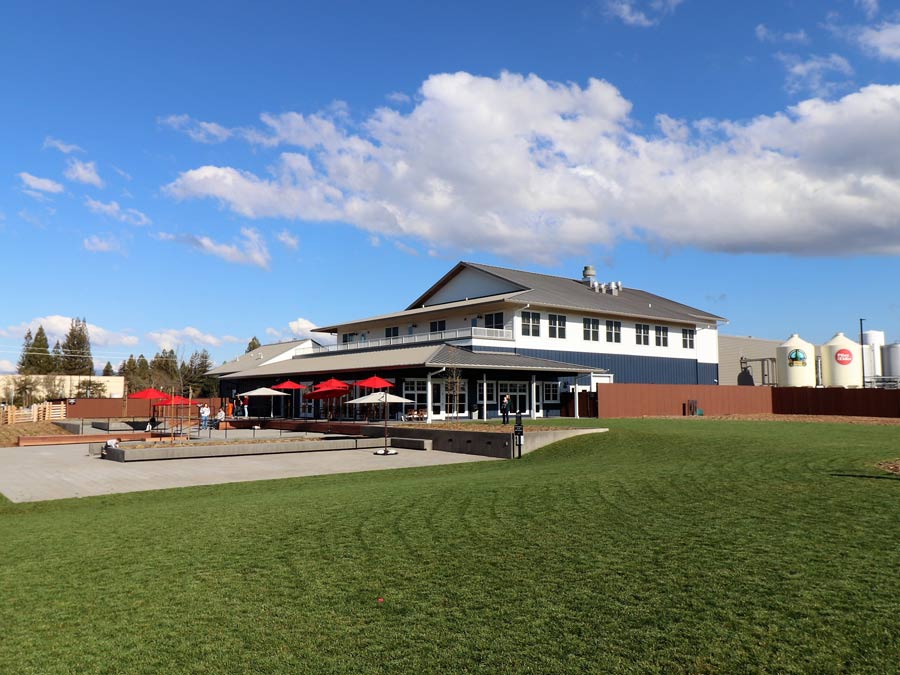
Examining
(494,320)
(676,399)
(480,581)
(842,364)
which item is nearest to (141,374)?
(494,320)

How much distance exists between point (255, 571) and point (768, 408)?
46106 millimetres

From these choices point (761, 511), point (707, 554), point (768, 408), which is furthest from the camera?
point (768, 408)

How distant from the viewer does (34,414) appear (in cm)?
5184

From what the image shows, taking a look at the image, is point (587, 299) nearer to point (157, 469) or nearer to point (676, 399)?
point (676, 399)

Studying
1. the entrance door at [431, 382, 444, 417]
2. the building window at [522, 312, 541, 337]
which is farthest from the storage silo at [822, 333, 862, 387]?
the entrance door at [431, 382, 444, 417]

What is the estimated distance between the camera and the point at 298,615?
6.32 m

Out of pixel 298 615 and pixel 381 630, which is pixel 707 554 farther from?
pixel 298 615

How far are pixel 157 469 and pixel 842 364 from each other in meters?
54.4

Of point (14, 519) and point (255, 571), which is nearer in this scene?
point (255, 571)

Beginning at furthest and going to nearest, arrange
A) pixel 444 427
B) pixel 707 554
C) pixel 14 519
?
1. pixel 444 427
2. pixel 14 519
3. pixel 707 554

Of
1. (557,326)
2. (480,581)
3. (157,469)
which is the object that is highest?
(557,326)

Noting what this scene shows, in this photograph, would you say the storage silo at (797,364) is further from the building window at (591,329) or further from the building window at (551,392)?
the building window at (551,392)

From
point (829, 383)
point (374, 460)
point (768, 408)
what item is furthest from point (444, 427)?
point (829, 383)

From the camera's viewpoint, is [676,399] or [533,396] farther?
[676,399]
